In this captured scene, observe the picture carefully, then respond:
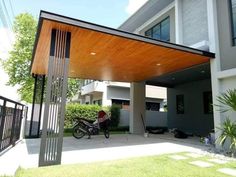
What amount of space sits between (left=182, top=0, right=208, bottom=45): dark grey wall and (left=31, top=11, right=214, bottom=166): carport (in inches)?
52.2

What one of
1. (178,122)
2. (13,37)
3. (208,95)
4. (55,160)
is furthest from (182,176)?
(13,37)

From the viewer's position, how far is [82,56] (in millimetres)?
7297

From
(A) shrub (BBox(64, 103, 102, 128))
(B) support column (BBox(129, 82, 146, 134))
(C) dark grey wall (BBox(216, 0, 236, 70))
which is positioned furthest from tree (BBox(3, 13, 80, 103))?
(C) dark grey wall (BBox(216, 0, 236, 70))

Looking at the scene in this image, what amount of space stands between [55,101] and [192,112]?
403 inches

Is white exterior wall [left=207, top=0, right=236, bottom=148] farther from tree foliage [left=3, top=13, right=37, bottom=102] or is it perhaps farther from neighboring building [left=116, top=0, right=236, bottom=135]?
tree foliage [left=3, top=13, right=37, bottom=102]

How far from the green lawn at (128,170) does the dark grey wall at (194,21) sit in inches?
218

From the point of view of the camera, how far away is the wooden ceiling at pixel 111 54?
17.3 feet

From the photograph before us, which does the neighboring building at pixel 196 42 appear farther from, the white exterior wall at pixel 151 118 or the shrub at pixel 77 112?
the shrub at pixel 77 112

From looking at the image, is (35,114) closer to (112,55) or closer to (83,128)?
(83,128)

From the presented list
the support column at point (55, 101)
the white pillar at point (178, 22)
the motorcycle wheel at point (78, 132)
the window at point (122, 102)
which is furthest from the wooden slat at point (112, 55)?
the window at point (122, 102)

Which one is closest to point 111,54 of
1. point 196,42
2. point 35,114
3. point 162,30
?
point 196,42

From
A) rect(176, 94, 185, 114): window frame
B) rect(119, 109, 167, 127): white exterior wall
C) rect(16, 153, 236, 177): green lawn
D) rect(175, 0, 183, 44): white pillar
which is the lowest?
rect(16, 153, 236, 177): green lawn

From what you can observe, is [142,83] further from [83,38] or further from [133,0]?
[83,38]

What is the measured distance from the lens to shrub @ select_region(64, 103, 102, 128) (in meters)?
13.3
